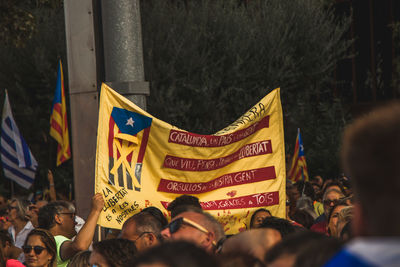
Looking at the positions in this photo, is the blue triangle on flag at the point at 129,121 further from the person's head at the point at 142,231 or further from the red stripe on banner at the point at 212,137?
the person's head at the point at 142,231

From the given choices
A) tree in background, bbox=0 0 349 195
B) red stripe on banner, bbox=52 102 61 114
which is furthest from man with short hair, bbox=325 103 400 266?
tree in background, bbox=0 0 349 195

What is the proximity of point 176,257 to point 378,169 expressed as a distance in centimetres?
66

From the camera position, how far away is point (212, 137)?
604cm

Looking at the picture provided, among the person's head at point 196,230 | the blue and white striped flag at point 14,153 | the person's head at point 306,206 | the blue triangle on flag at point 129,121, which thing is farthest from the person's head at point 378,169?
the blue and white striped flag at point 14,153

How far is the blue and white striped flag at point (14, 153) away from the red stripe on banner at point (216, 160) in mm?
6459

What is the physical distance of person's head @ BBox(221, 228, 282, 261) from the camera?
2617mm

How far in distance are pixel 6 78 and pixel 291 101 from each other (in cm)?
780

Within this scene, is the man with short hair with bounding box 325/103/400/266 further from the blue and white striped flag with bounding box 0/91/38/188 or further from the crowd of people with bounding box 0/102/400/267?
the blue and white striped flag with bounding box 0/91/38/188

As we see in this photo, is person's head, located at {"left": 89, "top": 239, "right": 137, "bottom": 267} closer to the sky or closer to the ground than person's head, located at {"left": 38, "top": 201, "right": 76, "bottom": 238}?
closer to the sky

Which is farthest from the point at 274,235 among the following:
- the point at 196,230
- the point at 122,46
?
the point at 122,46

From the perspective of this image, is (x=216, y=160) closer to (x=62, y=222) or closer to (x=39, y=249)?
(x=62, y=222)

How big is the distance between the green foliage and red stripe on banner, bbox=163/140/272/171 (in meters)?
11.3

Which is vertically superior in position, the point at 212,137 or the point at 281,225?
the point at 212,137

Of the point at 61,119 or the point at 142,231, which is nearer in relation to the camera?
the point at 142,231
